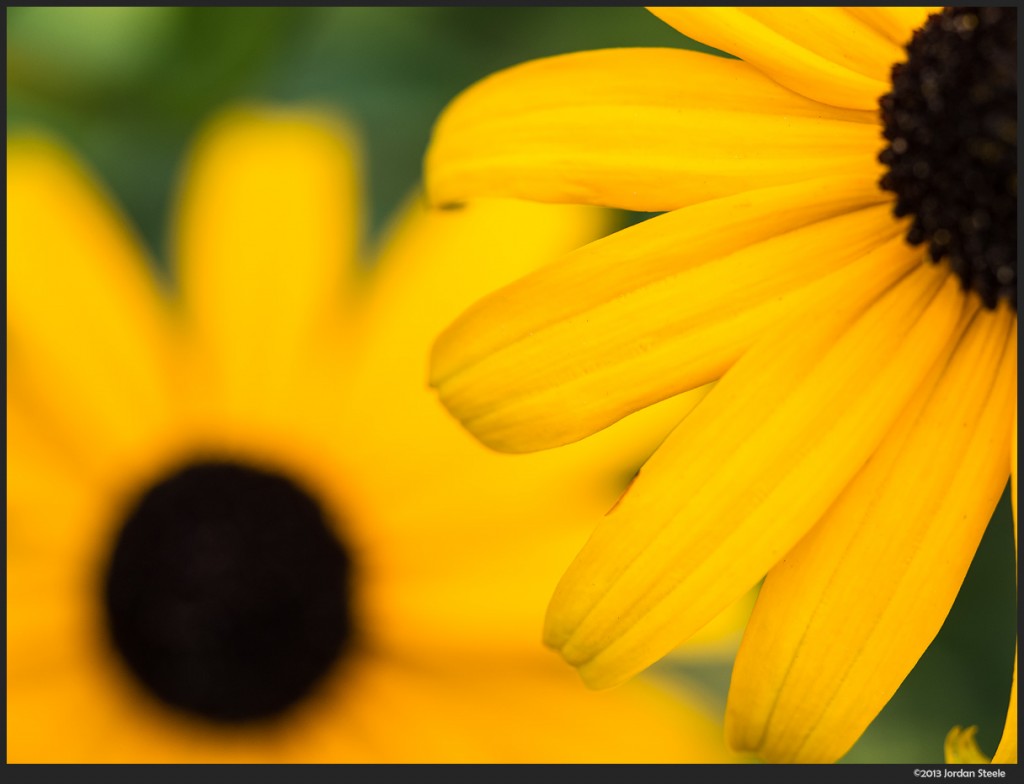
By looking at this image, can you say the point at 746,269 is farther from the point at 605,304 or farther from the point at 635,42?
the point at 635,42

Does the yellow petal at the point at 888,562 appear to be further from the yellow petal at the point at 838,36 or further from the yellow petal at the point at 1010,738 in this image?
the yellow petal at the point at 838,36

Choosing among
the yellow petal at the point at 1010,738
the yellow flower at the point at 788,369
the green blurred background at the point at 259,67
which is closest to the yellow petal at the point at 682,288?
the yellow flower at the point at 788,369

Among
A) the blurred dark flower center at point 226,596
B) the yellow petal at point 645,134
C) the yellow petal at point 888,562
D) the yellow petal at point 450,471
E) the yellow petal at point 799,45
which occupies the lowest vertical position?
the blurred dark flower center at point 226,596

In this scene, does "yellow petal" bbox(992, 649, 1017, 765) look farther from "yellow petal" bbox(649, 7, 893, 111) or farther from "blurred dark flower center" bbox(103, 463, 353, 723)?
"blurred dark flower center" bbox(103, 463, 353, 723)

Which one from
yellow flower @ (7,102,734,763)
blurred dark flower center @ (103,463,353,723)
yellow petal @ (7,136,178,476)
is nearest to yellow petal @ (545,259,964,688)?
yellow flower @ (7,102,734,763)

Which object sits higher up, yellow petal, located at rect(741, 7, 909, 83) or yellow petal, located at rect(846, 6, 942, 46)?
yellow petal, located at rect(846, 6, 942, 46)
